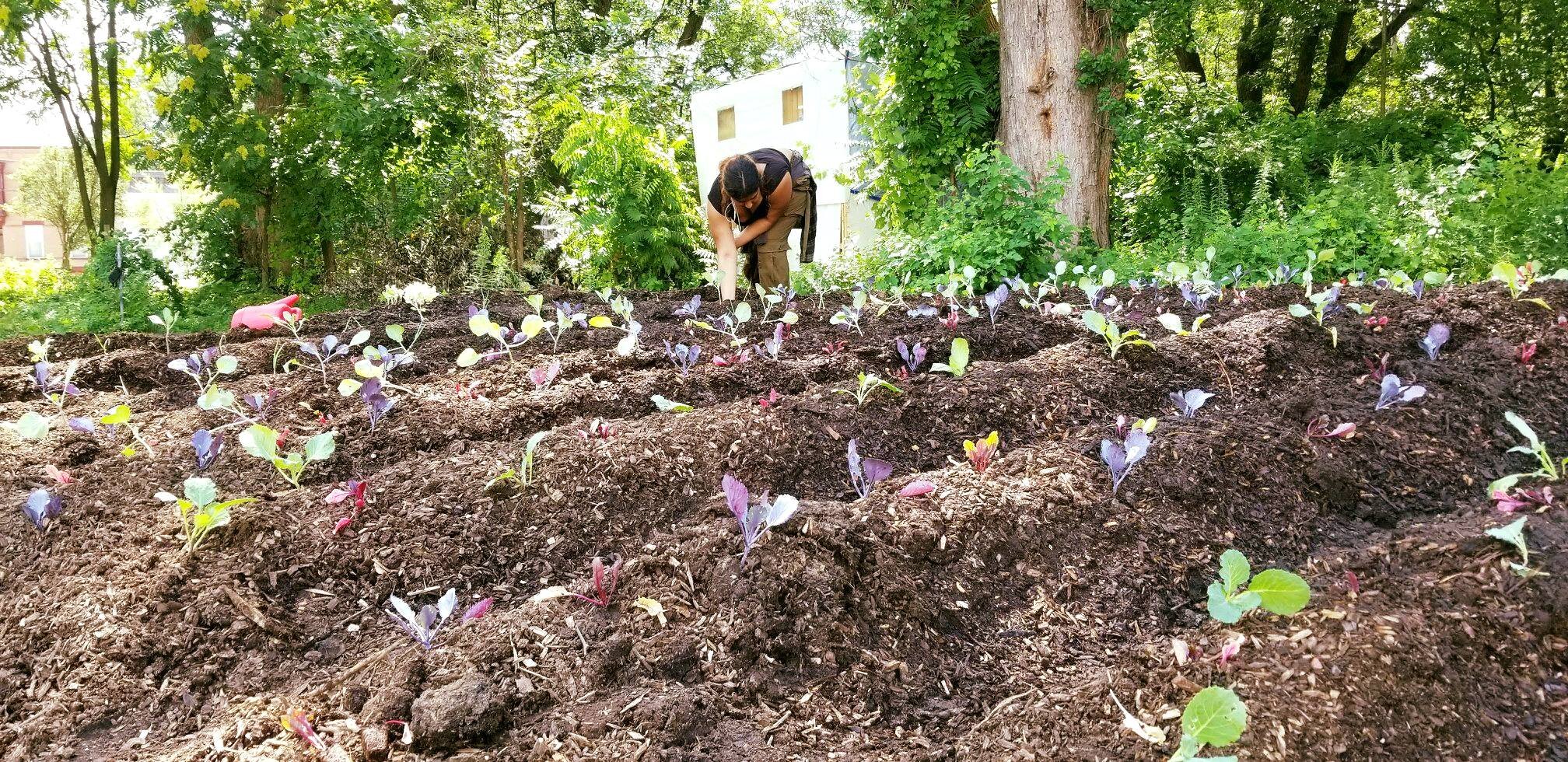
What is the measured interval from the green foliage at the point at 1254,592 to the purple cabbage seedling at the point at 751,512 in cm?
75

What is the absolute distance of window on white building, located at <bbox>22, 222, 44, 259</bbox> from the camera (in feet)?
157

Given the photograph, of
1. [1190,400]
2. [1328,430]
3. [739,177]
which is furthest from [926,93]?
[1328,430]

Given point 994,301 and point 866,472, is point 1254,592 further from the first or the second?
point 994,301

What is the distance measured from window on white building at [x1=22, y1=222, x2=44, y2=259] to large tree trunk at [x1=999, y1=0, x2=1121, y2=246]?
189 feet

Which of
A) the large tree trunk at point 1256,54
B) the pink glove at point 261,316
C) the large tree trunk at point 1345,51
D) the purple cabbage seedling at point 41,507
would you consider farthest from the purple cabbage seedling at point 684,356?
the large tree trunk at point 1345,51

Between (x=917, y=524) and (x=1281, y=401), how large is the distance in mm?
1379

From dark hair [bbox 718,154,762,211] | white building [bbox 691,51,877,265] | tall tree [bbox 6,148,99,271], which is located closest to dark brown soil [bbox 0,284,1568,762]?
dark hair [bbox 718,154,762,211]

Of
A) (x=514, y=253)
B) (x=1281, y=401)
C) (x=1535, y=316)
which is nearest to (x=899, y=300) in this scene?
(x=1281, y=401)

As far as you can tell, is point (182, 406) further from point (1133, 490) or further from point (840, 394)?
point (1133, 490)

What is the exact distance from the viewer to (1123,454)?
6.69 feet

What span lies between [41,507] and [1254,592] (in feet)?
8.62

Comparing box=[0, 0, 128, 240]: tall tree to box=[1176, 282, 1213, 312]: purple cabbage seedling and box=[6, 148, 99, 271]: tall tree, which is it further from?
box=[6, 148, 99, 271]: tall tree

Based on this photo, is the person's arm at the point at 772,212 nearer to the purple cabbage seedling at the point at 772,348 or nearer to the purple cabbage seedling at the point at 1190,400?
the purple cabbage seedling at the point at 772,348

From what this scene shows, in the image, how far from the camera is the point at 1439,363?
9.34ft
